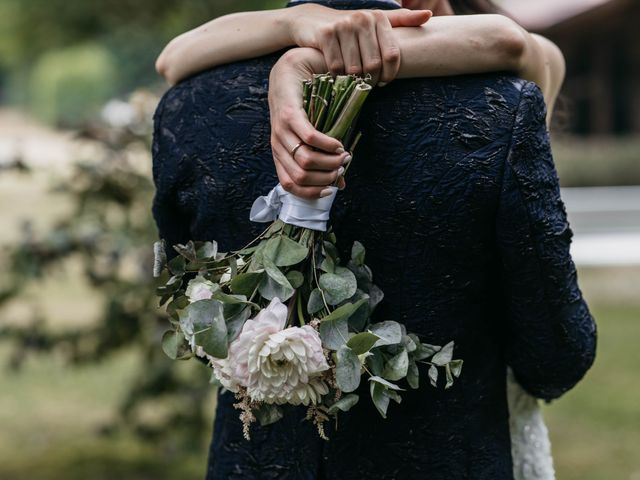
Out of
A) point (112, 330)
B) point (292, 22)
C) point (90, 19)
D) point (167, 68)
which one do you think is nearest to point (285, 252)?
point (292, 22)

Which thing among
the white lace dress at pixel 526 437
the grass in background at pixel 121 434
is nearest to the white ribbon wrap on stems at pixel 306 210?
the white lace dress at pixel 526 437

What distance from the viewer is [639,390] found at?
645 cm

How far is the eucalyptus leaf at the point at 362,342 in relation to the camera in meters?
1.42

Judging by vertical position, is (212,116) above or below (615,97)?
above

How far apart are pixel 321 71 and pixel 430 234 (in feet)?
1.04

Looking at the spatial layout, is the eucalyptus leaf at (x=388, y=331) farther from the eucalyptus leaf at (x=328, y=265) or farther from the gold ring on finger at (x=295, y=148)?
the gold ring on finger at (x=295, y=148)

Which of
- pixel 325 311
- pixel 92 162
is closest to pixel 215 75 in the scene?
pixel 325 311

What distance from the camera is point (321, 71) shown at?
155 cm

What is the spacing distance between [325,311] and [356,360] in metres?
0.11

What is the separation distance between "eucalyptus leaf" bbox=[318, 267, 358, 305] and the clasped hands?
128 millimetres

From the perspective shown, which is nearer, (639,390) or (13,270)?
(13,270)

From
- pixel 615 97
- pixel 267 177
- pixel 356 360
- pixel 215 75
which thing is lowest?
pixel 615 97

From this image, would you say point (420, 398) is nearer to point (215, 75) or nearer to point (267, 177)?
point (267, 177)

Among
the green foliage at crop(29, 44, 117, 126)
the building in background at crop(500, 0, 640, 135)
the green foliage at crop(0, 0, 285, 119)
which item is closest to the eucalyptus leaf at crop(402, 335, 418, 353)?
the green foliage at crop(0, 0, 285, 119)
